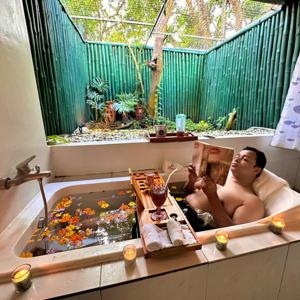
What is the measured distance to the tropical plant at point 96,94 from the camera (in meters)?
3.45

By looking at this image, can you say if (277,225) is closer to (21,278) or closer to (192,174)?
(192,174)

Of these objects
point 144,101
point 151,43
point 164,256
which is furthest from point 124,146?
point 151,43

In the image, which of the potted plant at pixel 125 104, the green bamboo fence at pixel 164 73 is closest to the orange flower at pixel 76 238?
the potted plant at pixel 125 104

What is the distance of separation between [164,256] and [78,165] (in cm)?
117

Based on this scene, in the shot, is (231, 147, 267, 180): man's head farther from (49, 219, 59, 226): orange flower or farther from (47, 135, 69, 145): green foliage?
(47, 135, 69, 145): green foliage

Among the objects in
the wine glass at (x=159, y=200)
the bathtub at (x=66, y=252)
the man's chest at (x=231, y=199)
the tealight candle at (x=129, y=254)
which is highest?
the wine glass at (x=159, y=200)

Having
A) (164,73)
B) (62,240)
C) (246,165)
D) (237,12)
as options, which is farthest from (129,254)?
(164,73)

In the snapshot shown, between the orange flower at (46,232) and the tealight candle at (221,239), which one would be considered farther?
the orange flower at (46,232)

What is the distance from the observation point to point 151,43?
3.79 metres

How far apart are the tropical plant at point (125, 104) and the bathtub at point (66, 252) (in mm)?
2142

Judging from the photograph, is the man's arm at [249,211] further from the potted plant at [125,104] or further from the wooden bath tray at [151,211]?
the potted plant at [125,104]

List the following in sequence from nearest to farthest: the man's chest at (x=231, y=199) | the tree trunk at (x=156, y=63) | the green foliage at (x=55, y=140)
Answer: the man's chest at (x=231, y=199), the green foliage at (x=55, y=140), the tree trunk at (x=156, y=63)

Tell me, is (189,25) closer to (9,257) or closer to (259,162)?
(259,162)

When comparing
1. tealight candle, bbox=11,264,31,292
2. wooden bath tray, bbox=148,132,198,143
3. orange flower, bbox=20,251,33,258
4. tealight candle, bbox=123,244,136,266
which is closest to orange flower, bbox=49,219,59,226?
orange flower, bbox=20,251,33,258
